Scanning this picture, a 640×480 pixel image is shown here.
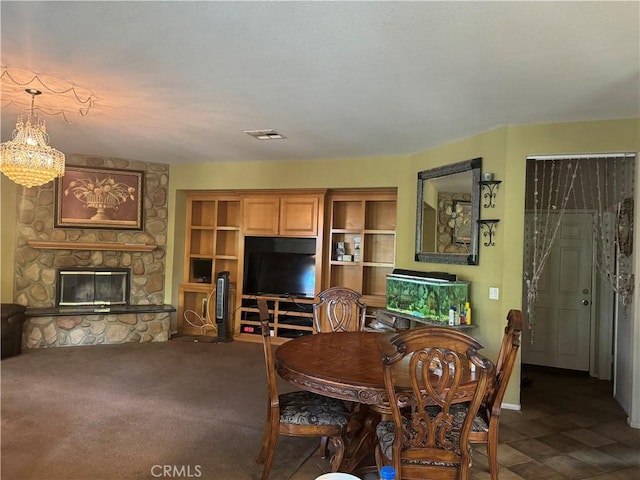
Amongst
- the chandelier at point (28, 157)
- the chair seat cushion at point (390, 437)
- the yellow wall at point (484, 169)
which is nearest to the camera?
the chair seat cushion at point (390, 437)

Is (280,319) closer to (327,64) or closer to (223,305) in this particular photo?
(223,305)

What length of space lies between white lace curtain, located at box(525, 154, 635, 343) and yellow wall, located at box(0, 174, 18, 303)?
615 cm

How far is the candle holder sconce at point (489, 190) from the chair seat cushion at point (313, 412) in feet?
8.07

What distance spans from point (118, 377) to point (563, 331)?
5.05 metres

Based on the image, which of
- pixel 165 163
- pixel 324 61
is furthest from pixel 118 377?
pixel 324 61

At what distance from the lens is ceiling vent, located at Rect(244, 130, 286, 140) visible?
14.7ft

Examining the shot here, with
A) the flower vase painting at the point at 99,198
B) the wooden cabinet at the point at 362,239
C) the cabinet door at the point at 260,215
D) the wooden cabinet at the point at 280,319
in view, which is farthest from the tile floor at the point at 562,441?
the flower vase painting at the point at 99,198

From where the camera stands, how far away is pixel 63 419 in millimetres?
3365

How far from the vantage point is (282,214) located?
6.13m

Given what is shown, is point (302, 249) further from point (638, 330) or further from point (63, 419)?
point (638, 330)

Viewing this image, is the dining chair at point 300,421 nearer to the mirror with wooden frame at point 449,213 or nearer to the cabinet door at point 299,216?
the mirror with wooden frame at point 449,213

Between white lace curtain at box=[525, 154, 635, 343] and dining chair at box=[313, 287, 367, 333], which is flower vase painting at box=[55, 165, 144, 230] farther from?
white lace curtain at box=[525, 154, 635, 343]

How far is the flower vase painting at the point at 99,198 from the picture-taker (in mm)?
5934

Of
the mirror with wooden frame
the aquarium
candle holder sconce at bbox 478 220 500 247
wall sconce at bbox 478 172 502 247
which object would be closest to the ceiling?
the mirror with wooden frame
